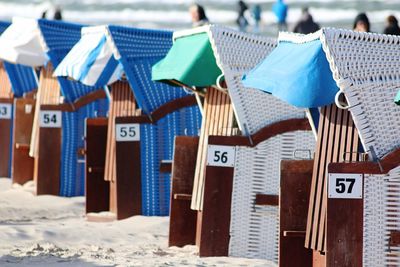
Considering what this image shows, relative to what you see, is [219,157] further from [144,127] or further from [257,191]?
[144,127]

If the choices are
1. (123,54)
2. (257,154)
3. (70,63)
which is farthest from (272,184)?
(70,63)

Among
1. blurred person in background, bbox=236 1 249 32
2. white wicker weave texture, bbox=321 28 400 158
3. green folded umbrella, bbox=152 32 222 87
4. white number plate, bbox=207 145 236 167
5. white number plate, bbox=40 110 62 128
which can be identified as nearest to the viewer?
white wicker weave texture, bbox=321 28 400 158

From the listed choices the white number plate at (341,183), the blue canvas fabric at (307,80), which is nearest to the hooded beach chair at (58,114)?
the blue canvas fabric at (307,80)

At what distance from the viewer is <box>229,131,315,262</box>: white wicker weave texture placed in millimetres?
10641

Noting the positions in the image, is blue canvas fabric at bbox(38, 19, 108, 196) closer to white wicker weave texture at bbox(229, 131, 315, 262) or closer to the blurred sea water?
white wicker weave texture at bbox(229, 131, 315, 262)

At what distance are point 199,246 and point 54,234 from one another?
6.28ft

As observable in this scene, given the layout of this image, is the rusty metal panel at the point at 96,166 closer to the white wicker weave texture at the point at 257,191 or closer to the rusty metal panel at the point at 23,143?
the rusty metal panel at the point at 23,143

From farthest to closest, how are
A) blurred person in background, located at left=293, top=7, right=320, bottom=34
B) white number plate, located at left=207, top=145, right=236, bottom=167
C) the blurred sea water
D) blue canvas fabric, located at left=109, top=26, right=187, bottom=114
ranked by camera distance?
the blurred sea water
blurred person in background, located at left=293, top=7, right=320, bottom=34
blue canvas fabric, located at left=109, top=26, right=187, bottom=114
white number plate, located at left=207, top=145, right=236, bottom=167

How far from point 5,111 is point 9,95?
0.68 metres

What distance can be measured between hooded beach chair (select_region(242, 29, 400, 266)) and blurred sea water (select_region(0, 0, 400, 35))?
26464 mm

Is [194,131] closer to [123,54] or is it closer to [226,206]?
[123,54]

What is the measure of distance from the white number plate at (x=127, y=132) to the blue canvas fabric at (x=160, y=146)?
5cm

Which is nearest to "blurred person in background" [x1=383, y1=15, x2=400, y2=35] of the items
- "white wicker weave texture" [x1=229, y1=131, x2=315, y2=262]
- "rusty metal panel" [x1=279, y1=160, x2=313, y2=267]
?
"white wicker weave texture" [x1=229, y1=131, x2=315, y2=262]

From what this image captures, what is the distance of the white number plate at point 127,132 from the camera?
13094 mm
